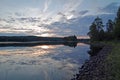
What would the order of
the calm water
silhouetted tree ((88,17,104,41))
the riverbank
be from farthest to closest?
silhouetted tree ((88,17,104,41)) → the calm water → the riverbank

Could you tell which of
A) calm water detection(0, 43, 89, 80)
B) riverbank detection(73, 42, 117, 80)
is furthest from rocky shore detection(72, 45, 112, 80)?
calm water detection(0, 43, 89, 80)

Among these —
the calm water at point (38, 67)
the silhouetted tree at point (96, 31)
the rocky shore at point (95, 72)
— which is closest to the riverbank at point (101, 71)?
the rocky shore at point (95, 72)

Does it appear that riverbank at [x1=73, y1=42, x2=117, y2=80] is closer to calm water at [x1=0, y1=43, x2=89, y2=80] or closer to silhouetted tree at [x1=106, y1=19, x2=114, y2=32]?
calm water at [x1=0, y1=43, x2=89, y2=80]

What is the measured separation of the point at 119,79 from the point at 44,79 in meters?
7.41

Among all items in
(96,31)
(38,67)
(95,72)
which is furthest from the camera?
(96,31)

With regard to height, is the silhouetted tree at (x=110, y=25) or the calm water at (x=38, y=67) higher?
the silhouetted tree at (x=110, y=25)

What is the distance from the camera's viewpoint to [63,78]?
865 inches

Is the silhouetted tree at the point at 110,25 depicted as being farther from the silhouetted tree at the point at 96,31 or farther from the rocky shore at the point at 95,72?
the rocky shore at the point at 95,72

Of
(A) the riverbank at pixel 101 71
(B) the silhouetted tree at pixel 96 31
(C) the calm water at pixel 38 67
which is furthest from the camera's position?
(B) the silhouetted tree at pixel 96 31

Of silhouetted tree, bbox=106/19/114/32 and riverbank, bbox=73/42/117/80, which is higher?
silhouetted tree, bbox=106/19/114/32

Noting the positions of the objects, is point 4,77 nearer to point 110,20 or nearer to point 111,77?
point 111,77

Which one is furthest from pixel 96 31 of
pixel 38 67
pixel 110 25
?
pixel 38 67

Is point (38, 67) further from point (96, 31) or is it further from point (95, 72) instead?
point (96, 31)

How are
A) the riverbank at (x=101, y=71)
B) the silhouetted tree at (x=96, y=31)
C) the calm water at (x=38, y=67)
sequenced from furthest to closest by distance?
the silhouetted tree at (x=96, y=31), the calm water at (x=38, y=67), the riverbank at (x=101, y=71)
